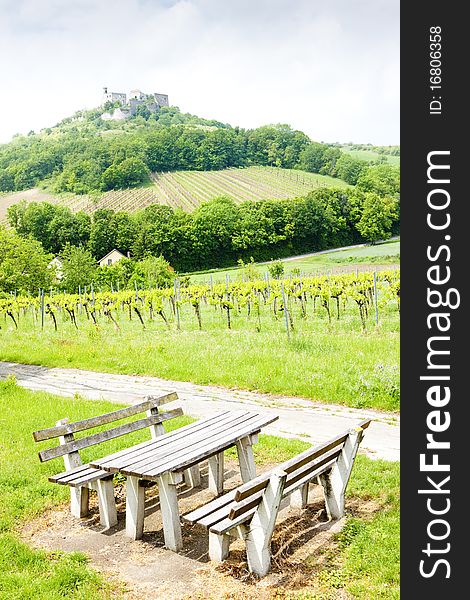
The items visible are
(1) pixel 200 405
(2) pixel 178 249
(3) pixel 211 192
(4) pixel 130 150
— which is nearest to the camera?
(1) pixel 200 405

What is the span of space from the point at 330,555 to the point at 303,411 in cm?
390

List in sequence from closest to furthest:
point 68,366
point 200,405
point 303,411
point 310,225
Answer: point 303,411 → point 200,405 → point 68,366 → point 310,225

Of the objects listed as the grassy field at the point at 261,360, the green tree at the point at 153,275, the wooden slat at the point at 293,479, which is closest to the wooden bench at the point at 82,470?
the wooden slat at the point at 293,479

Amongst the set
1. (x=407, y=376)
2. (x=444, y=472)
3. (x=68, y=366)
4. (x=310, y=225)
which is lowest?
(x=68, y=366)

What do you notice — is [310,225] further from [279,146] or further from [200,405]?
[200,405]

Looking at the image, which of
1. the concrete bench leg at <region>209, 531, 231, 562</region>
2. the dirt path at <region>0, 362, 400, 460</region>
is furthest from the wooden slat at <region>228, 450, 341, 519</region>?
the dirt path at <region>0, 362, 400, 460</region>

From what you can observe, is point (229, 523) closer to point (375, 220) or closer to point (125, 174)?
point (375, 220)

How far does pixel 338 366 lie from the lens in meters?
9.07

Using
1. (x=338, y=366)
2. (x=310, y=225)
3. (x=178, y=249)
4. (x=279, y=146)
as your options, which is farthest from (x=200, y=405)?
(x=279, y=146)

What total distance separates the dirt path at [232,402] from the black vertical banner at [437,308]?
11.3 ft

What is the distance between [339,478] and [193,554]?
1200 millimetres

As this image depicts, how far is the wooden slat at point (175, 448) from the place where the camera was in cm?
406

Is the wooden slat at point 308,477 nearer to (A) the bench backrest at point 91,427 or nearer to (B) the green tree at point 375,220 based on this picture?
(A) the bench backrest at point 91,427

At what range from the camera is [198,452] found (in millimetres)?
4188
